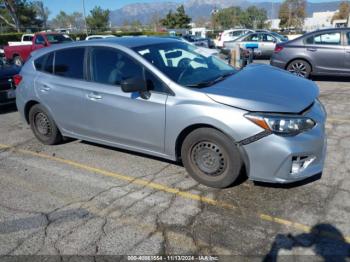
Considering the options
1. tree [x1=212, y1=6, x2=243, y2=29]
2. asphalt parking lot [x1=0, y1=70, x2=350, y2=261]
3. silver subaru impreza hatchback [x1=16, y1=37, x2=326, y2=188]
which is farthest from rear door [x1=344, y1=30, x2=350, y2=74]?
tree [x1=212, y1=6, x2=243, y2=29]

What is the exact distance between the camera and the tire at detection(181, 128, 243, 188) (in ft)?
12.1

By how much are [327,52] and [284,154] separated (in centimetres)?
727

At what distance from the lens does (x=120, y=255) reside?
9.77ft

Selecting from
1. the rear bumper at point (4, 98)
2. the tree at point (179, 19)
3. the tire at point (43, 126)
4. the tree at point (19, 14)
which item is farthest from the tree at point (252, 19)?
the tire at point (43, 126)

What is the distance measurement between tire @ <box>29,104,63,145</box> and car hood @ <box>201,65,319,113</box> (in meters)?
2.79

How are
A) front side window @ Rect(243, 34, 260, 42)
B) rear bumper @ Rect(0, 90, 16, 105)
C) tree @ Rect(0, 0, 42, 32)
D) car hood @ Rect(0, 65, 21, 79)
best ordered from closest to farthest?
1. rear bumper @ Rect(0, 90, 16, 105)
2. car hood @ Rect(0, 65, 21, 79)
3. front side window @ Rect(243, 34, 260, 42)
4. tree @ Rect(0, 0, 42, 32)

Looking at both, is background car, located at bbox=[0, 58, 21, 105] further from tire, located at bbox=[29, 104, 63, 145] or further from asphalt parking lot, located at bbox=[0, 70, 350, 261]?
asphalt parking lot, located at bbox=[0, 70, 350, 261]

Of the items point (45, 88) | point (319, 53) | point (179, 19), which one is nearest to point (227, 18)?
point (179, 19)

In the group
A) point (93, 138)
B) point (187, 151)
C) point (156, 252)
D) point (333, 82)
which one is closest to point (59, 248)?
point (156, 252)

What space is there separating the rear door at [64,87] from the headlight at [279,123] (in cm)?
248

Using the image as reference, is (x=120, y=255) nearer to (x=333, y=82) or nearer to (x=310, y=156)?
(x=310, y=156)

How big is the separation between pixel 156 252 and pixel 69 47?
334cm

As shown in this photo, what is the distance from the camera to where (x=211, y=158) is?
12.7 ft

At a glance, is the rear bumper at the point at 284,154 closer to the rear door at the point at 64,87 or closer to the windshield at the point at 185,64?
the windshield at the point at 185,64
